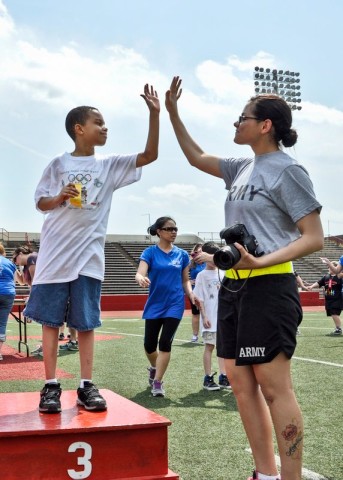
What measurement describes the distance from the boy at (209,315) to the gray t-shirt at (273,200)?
3.93m

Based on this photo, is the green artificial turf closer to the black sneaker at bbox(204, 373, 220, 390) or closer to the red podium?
the black sneaker at bbox(204, 373, 220, 390)

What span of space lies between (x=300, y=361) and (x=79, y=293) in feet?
20.6

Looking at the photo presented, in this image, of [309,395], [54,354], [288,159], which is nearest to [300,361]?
[309,395]

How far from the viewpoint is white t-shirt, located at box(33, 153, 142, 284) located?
12.9 feet

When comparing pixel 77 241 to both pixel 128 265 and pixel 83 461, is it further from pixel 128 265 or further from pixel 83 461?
pixel 128 265

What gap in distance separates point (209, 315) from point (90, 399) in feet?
13.0

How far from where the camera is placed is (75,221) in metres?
3.96

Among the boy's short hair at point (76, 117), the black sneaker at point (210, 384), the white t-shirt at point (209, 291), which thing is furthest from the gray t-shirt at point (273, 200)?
the white t-shirt at point (209, 291)

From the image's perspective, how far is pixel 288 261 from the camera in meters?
2.99

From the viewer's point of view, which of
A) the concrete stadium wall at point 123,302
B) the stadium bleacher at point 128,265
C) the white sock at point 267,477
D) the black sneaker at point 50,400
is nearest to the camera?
the white sock at point 267,477

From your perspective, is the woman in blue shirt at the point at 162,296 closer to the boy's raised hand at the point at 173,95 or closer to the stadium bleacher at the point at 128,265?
the boy's raised hand at the point at 173,95

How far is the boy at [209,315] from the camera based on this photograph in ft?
23.6

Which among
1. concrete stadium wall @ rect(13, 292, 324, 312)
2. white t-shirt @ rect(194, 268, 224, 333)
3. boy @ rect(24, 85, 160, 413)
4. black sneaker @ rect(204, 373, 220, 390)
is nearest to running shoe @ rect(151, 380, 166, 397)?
black sneaker @ rect(204, 373, 220, 390)

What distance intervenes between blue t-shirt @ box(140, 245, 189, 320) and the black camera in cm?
401
